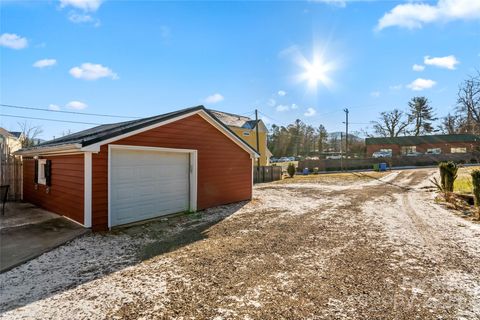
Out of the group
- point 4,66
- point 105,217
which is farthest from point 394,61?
point 4,66

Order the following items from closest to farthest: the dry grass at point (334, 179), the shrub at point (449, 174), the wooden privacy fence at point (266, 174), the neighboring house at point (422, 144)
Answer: the shrub at point (449, 174) → the dry grass at point (334, 179) → the wooden privacy fence at point (266, 174) → the neighboring house at point (422, 144)

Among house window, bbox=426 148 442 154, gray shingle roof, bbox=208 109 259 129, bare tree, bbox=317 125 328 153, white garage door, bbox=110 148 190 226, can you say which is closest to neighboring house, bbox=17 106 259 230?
white garage door, bbox=110 148 190 226

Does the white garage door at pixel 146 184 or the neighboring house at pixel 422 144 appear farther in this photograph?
the neighboring house at pixel 422 144

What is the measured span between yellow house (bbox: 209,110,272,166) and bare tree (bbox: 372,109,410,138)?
2544cm

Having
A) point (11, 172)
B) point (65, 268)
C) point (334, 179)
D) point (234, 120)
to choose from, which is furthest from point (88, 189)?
point (234, 120)

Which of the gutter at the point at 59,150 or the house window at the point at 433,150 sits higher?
the house window at the point at 433,150

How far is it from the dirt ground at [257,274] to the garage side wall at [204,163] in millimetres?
1230

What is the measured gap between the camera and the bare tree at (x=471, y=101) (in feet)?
48.6

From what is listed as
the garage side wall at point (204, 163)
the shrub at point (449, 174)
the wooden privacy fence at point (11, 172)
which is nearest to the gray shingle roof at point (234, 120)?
the garage side wall at point (204, 163)

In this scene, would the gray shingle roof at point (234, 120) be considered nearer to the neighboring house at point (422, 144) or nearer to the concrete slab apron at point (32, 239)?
the concrete slab apron at point (32, 239)

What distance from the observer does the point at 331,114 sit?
35812mm

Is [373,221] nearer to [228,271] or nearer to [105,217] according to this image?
[228,271]

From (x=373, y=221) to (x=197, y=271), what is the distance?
19.0 ft

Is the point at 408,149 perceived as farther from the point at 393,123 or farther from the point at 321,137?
the point at 321,137
